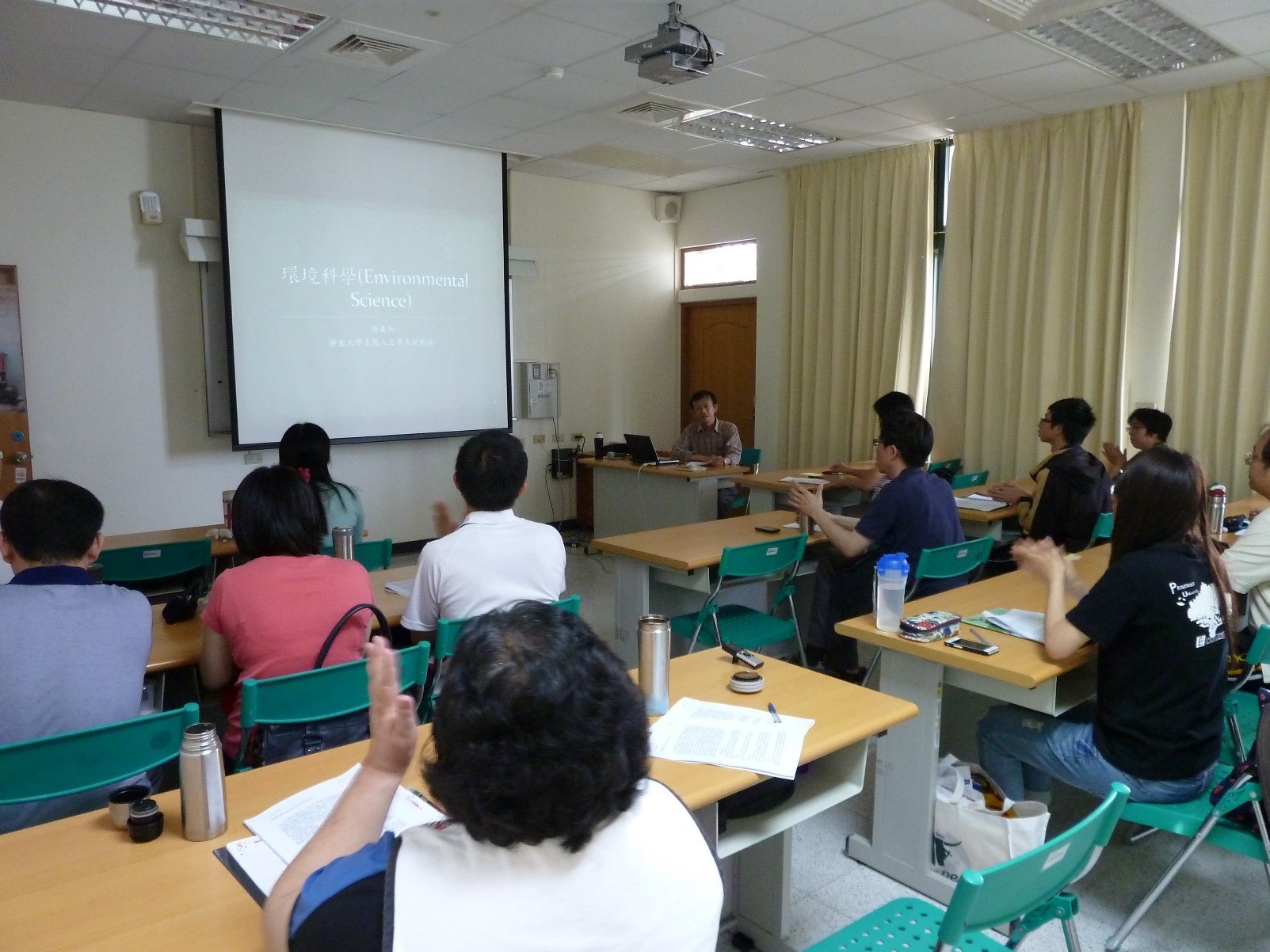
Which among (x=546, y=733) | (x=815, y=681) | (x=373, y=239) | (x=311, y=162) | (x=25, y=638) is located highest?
(x=311, y=162)

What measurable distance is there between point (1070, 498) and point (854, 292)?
3.32 meters

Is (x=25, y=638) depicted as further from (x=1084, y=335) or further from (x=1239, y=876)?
(x=1084, y=335)

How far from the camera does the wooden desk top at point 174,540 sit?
12.2 feet

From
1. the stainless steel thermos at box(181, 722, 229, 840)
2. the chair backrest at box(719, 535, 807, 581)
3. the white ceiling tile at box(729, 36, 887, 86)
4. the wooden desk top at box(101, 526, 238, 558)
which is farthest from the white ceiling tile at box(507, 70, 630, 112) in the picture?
the stainless steel thermos at box(181, 722, 229, 840)

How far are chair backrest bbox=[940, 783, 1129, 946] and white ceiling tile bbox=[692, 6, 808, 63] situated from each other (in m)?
3.52

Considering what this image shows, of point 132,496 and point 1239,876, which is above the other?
point 132,496

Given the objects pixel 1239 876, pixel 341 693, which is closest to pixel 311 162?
pixel 341 693

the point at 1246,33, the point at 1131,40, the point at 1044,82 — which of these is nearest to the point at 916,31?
the point at 1131,40

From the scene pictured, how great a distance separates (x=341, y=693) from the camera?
6.73ft

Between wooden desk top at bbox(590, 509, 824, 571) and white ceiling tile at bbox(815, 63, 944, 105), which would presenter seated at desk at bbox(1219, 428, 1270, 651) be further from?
white ceiling tile at bbox(815, 63, 944, 105)

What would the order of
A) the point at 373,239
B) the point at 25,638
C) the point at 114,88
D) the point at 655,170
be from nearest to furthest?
the point at 25,638 → the point at 114,88 → the point at 373,239 → the point at 655,170

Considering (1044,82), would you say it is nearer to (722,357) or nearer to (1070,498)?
(1070,498)

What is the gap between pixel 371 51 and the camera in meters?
4.34

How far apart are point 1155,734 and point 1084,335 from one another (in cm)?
417
